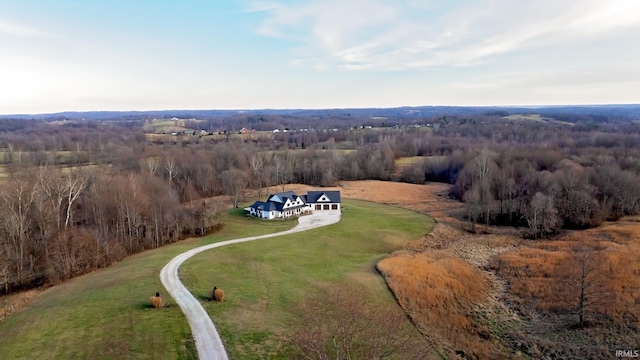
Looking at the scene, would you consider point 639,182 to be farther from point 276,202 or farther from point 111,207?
point 111,207

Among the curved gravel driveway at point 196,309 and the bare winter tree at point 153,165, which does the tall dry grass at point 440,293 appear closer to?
the curved gravel driveway at point 196,309

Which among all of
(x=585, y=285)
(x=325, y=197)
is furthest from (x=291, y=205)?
(x=585, y=285)

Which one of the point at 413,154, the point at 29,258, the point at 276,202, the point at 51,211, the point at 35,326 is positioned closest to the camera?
the point at 35,326

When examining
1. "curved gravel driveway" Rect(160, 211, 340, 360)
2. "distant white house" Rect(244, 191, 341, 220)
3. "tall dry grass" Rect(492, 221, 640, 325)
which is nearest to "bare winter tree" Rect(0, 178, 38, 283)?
"curved gravel driveway" Rect(160, 211, 340, 360)

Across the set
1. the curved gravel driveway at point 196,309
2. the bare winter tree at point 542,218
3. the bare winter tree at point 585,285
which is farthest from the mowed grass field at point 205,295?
the bare winter tree at point 542,218

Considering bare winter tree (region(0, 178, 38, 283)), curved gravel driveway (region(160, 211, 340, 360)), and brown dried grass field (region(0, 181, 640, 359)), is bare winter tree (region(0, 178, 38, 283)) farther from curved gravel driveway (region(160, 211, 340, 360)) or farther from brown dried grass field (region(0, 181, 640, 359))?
brown dried grass field (region(0, 181, 640, 359))

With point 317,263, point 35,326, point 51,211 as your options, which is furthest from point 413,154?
point 35,326
